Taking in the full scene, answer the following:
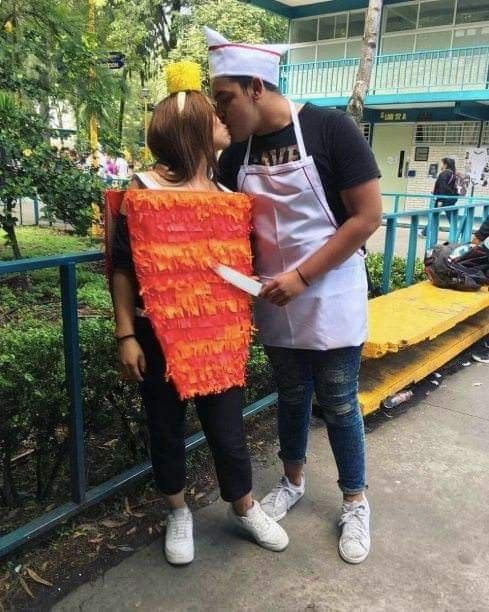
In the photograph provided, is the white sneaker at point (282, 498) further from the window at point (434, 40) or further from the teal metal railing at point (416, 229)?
the window at point (434, 40)

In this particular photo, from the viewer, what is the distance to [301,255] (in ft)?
6.22

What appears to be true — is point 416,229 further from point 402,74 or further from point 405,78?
point 402,74

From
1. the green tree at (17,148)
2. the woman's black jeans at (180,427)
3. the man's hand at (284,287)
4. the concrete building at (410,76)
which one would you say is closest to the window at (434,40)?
the concrete building at (410,76)

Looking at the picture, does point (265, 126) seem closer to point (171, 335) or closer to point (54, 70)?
point (171, 335)

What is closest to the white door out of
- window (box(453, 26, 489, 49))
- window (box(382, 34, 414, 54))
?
window (box(382, 34, 414, 54))

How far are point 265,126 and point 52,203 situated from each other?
314 cm

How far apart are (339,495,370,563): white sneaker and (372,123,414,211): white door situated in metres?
16.0

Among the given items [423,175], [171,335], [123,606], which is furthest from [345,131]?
[423,175]

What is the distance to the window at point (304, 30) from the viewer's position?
61.1 feet

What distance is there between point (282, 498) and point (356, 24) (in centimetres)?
1850

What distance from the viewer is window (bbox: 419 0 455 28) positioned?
639 inches

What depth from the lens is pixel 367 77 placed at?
741 cm

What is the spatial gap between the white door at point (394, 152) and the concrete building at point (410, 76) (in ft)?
0.10

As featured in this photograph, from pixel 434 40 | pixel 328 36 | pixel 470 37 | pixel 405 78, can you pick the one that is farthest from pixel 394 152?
pixel 328 36
